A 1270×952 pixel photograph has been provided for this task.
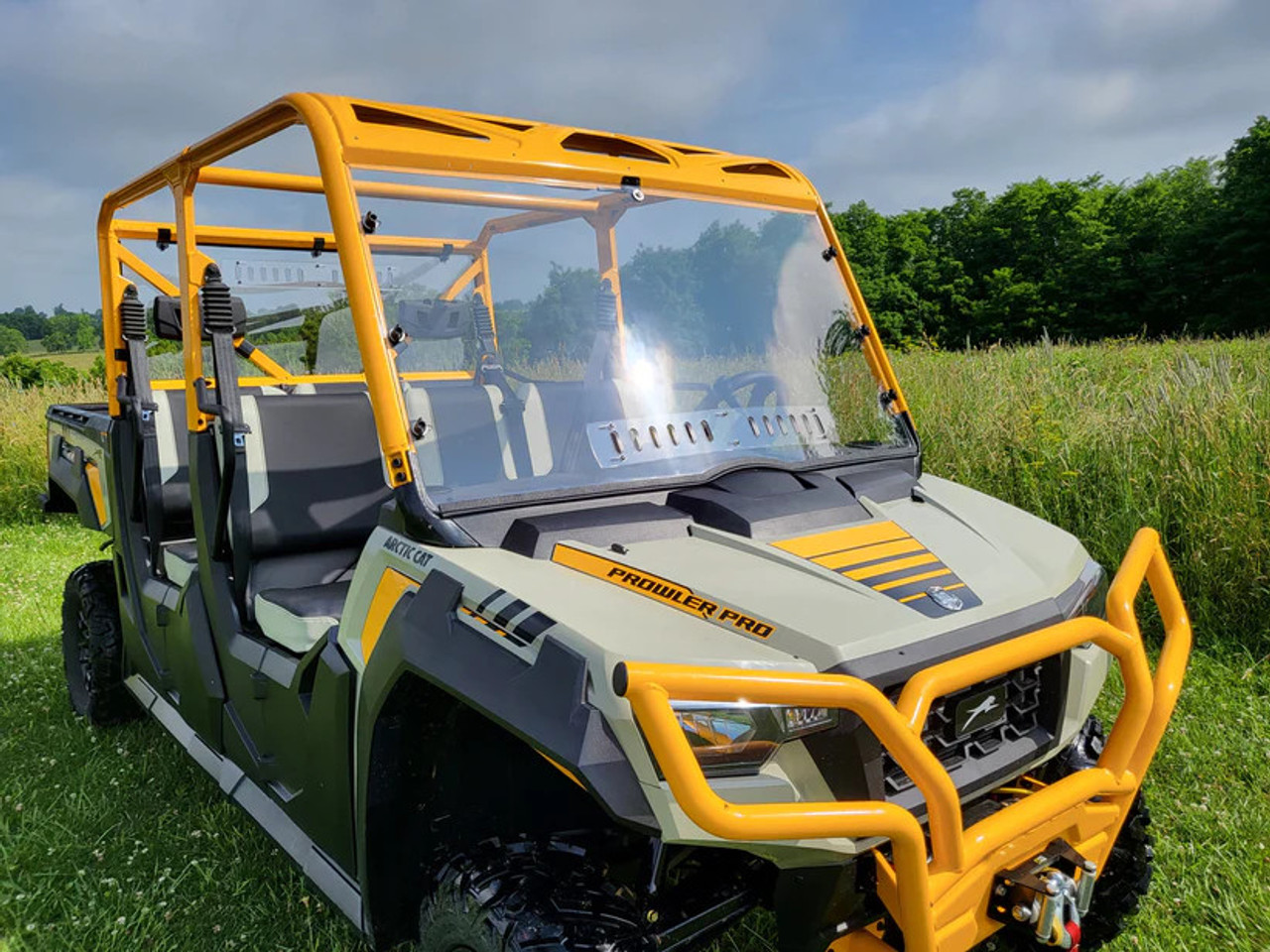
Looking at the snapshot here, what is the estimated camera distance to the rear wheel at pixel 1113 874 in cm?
256

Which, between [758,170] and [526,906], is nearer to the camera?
[526,906]

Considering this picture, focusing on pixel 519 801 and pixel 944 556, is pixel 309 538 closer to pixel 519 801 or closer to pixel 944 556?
pixel 519 801

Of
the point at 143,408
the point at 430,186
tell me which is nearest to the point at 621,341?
the point at 430,186

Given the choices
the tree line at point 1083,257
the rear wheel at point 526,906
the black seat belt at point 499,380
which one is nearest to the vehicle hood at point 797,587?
the black seat belt at point 499,380

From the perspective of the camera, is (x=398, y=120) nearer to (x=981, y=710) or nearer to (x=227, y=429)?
(x=227, y=429)

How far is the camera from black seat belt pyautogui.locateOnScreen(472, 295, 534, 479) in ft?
8.12

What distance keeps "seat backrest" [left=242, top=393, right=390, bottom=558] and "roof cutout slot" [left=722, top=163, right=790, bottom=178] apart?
1734 millimetres

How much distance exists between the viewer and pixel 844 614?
6.09 ft

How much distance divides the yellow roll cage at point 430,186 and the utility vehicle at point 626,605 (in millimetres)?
11

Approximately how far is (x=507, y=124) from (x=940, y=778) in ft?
6.47

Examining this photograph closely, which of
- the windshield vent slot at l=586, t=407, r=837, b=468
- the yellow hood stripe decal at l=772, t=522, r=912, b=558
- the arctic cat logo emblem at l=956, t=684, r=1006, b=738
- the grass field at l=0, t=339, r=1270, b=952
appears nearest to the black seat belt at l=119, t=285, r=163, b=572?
the grass field at l=0, t=339, r=1270, b=952

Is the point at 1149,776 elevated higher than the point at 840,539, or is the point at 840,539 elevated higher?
the point at 840,539

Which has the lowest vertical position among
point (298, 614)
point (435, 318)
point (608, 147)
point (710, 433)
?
point (298, 614)

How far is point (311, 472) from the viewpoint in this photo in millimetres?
3785
